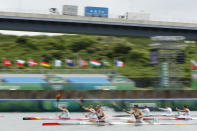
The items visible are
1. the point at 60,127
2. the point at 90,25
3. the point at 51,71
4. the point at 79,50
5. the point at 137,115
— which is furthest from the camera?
the point at 79,50

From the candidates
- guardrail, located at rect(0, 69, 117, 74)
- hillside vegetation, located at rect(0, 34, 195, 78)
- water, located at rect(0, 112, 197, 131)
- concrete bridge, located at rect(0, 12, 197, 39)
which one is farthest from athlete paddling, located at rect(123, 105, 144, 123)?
hillside vegetation, located at rect(0, 34, 195, 78)

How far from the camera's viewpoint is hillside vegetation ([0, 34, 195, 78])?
2527 inches

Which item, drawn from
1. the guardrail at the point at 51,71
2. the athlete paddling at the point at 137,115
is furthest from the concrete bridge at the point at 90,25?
the athlete paddling at the point at 137,115

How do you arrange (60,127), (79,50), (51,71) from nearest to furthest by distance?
1. (60,127)
2. (51,71)
3. (79,50)

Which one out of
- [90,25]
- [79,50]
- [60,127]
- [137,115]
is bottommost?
[79,50]

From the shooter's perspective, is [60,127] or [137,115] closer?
[60,127]

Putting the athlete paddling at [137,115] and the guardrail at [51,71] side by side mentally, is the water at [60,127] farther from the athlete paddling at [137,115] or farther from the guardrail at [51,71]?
the guardrail at [51,71]

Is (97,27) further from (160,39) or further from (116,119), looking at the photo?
(116,119)

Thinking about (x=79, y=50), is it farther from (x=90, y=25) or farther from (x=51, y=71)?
(x=51, y=71)

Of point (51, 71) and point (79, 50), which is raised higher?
point (51, 71)

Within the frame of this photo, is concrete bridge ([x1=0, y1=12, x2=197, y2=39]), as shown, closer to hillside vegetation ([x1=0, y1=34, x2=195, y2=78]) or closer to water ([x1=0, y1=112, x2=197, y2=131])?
hillside vegetation ([x1=0, y1=34, x2=195, y2=78])

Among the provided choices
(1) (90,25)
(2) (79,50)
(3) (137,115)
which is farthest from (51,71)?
(2) (79,50)

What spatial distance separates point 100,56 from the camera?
66.8 meters

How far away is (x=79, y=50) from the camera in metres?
69.5
